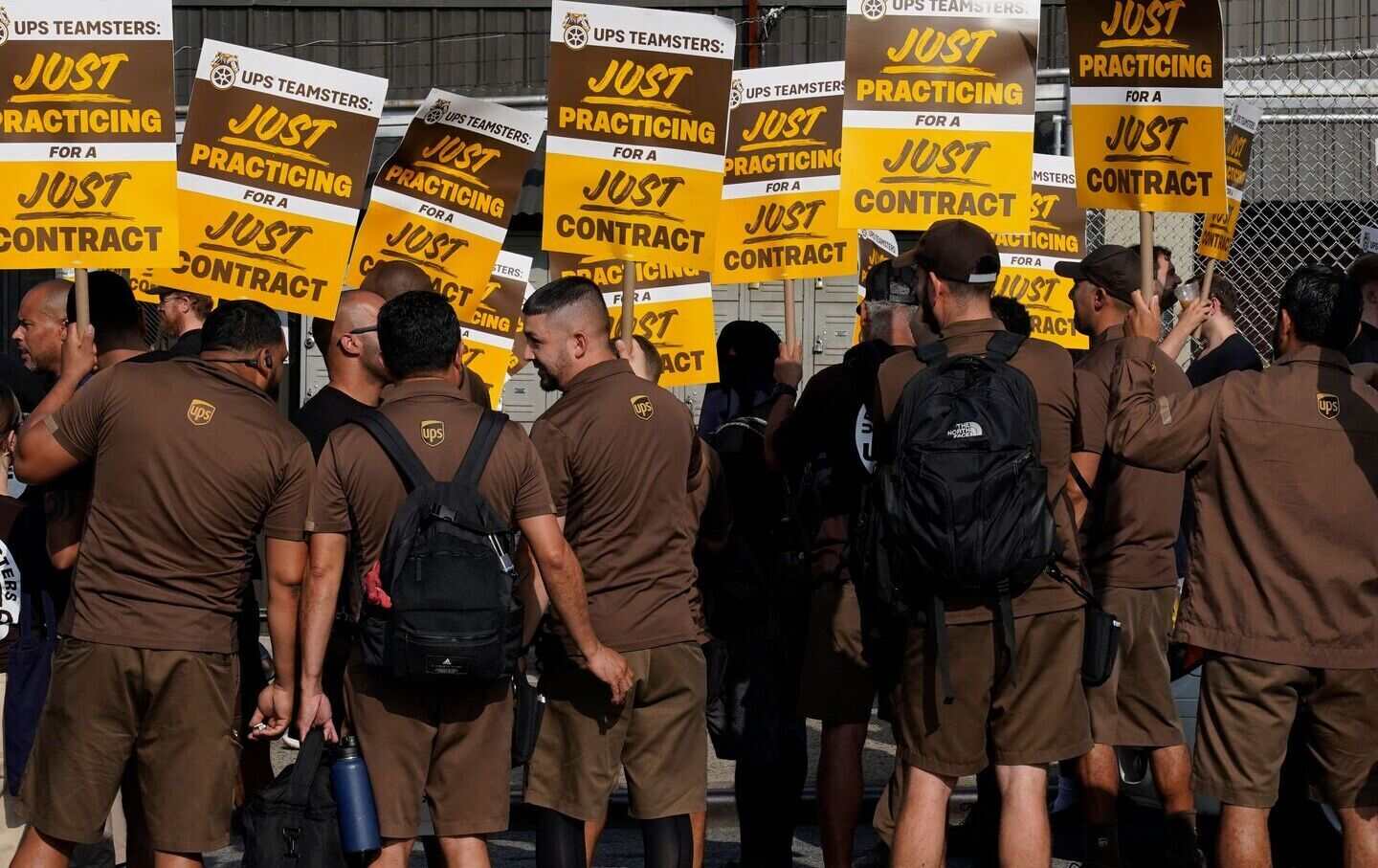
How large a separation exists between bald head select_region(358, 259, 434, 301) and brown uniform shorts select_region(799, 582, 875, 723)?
5.77 ft

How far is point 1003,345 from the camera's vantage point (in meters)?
5.45

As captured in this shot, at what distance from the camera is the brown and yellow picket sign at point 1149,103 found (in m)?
6.85

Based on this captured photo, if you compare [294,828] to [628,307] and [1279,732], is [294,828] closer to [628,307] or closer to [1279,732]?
[628,307]

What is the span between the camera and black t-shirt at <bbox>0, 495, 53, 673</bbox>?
572 cm

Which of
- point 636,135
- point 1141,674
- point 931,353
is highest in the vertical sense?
point 636,135

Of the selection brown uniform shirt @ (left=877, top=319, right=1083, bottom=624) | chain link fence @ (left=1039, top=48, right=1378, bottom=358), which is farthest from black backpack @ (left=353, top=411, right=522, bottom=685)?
chain link fence @ (left=1039, top=48, right=1378, bottom=358)

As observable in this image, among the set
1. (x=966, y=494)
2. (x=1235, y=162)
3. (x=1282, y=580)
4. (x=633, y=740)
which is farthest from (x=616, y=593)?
(x=1235, y=162)

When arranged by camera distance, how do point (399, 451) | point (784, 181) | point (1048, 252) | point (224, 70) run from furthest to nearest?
point (1048, 252)
point (784, 181)
point (224, 70)
point (399, 451)

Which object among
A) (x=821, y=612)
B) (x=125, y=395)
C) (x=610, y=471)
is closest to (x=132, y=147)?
(x=125, y=395)

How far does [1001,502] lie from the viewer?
17.1ft

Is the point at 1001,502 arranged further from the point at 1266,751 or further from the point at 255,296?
the point at 255,296

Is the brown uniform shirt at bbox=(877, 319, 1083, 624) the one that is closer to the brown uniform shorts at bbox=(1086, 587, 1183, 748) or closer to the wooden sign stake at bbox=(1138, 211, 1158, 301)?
the wooden sign stake at bbox=(1138, 211, 1158, 301)

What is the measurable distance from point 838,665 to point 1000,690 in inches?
37.8

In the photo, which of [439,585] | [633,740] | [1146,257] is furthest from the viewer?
[1146,257]
